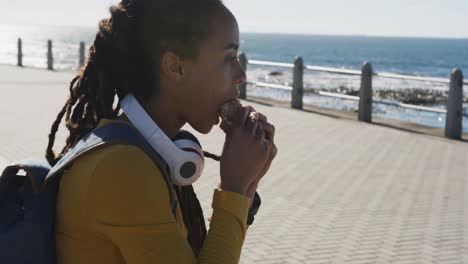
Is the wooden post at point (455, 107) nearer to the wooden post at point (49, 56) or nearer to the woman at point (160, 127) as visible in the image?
the woman at point (160, 127)

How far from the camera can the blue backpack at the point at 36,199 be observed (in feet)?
5.45

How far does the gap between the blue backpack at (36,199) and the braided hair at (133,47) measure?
189 mm

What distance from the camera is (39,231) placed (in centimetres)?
167

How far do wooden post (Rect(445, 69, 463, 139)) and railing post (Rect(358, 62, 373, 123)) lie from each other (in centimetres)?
198

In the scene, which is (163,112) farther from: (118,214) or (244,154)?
(118,214)

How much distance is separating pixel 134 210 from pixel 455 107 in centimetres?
1180

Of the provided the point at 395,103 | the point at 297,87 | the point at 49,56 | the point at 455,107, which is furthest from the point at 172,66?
the point at 49,56

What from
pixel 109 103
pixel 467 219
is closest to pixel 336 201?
pixel 467 219

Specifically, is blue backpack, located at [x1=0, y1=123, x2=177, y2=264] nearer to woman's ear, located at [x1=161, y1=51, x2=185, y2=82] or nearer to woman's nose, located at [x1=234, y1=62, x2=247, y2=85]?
woman's ear, located at [x1=161, y1=51, x2=185, y2=82]

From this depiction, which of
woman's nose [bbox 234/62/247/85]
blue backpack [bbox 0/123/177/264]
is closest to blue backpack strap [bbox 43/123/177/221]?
A: blue backpack [bbox 0/123/177/264]

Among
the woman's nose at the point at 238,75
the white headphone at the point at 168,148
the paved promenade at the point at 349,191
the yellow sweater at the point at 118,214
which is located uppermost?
the woman's nose at the point at 238,75

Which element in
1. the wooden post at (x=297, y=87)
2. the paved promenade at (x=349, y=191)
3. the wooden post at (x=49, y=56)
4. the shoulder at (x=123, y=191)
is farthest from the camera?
the wooden post at (x=49, y=56)

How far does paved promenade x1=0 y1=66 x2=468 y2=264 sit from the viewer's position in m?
6.20

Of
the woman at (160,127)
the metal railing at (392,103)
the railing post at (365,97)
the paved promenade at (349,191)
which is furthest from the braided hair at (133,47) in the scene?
the railing post at (365,97)
